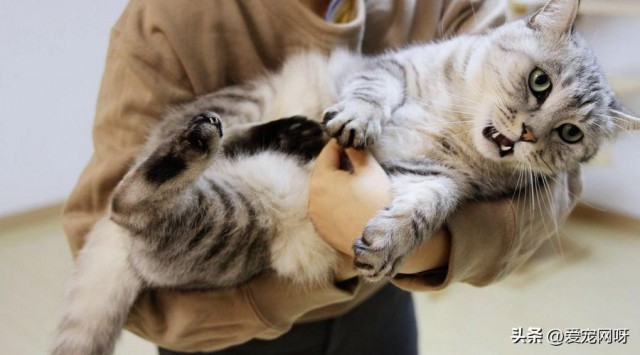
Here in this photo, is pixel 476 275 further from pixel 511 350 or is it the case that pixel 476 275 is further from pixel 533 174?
pixel 511 350

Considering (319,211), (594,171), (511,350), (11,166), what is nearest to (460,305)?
(511,350)

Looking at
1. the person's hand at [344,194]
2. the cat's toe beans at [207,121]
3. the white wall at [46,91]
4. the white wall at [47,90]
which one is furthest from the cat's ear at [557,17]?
the white wall at [46,91]

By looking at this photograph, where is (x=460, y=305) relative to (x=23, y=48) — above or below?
below

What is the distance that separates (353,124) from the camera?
1103 mm

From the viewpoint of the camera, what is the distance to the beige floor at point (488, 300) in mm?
2348

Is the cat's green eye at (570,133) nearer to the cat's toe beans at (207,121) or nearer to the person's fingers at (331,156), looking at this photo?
the person's fingers at (331,156)

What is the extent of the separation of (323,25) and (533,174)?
1.85 ft

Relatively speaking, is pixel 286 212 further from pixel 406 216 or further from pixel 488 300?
pixel 488 300

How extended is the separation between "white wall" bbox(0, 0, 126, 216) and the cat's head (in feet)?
6.24

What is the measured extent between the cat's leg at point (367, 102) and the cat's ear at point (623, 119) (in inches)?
Answer: 18.2

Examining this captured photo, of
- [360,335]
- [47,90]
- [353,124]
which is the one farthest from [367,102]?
[47,90]

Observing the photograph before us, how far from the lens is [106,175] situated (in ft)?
3.76

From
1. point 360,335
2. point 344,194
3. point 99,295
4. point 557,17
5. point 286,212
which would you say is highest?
point 557,17

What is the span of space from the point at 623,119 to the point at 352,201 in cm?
66
